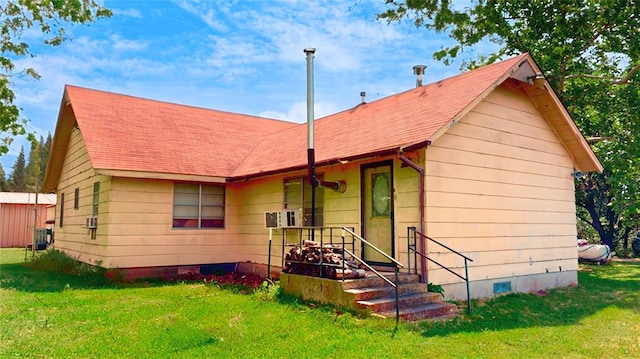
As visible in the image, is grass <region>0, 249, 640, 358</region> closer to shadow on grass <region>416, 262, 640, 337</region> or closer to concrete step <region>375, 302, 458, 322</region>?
shadow on grass <region>416, 262, 640, 337</region>

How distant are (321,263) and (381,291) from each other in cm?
116

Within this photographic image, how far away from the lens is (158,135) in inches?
549

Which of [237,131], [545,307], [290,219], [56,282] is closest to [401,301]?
[545,307]

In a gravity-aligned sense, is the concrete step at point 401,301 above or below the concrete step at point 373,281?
below

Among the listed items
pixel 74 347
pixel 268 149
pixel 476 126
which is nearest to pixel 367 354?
pixel 74 347

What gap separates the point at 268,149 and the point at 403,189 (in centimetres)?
642

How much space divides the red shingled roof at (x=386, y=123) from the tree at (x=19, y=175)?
212 feet

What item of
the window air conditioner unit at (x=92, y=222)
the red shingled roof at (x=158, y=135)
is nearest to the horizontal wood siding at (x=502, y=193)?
the red shingled roof at (x=158, y=135)

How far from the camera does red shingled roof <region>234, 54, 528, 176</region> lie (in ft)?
29.7

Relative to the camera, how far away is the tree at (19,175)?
65.6 m

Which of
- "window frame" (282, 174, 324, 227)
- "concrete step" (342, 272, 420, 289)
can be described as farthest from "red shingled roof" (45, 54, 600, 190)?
"concrete step" (342, 272, 420, 289)

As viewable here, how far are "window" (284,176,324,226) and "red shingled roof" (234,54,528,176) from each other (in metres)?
0.52

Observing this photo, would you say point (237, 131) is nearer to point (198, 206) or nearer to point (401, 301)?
point (198, 206)

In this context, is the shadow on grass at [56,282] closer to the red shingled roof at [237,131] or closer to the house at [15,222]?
the red shingled roof at [237,131]
